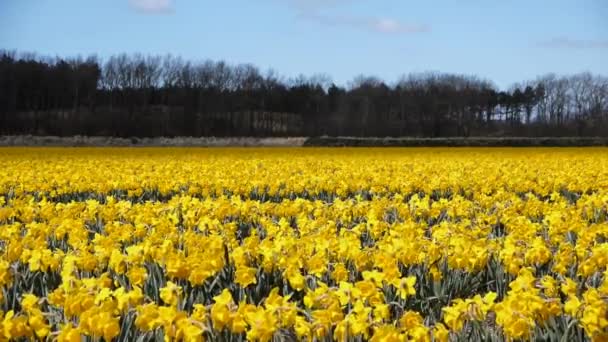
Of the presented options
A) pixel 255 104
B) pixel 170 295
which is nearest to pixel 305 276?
pixel 170 295

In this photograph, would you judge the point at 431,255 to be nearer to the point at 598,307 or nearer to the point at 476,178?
the point at 598,307

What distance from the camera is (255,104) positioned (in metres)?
91.8

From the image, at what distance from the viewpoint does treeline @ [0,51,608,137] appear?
80500 mm

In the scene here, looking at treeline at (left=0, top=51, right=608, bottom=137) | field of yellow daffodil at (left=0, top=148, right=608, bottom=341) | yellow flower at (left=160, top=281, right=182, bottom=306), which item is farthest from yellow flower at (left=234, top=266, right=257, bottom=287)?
treeline at (left=0, top=51, right=608, bottom=137)

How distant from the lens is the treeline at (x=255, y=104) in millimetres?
80500

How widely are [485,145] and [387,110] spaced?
3986 centimetres

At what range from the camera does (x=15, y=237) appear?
563 cm

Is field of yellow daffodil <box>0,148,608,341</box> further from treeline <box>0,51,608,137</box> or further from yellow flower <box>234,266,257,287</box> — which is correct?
treeline <box>0,51,608,137</box>

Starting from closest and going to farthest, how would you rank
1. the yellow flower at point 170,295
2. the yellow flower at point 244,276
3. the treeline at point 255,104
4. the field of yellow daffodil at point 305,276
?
the field of yellow daffodil at point 305,276, the yellow flower at point 170,295, the yellow flower at point 244,276, the treeline at point 255,104

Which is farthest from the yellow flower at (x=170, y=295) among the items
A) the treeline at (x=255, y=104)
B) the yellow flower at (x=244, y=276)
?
the treeline at (x=255, y=104)

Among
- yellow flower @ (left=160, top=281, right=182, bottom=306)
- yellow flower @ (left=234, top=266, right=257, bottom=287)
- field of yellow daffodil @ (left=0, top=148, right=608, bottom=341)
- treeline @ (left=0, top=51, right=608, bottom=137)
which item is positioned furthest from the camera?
treeline @ (left=0, top=51, right=608, bottom=137)

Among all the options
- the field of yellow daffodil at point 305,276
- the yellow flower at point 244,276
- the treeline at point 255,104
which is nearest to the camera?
the field of yellow daffodil at point 305,276

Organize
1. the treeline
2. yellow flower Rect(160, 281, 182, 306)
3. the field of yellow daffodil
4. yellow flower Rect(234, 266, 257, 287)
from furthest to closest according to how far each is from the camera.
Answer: the treeline < yellow flower Rect(234, 266, 257, 287) < yellow flower Rect(160, 281, 182, 306) < the field of yellow daffodil

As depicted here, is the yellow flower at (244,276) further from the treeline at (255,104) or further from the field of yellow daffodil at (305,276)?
the treeline at (255,104)
